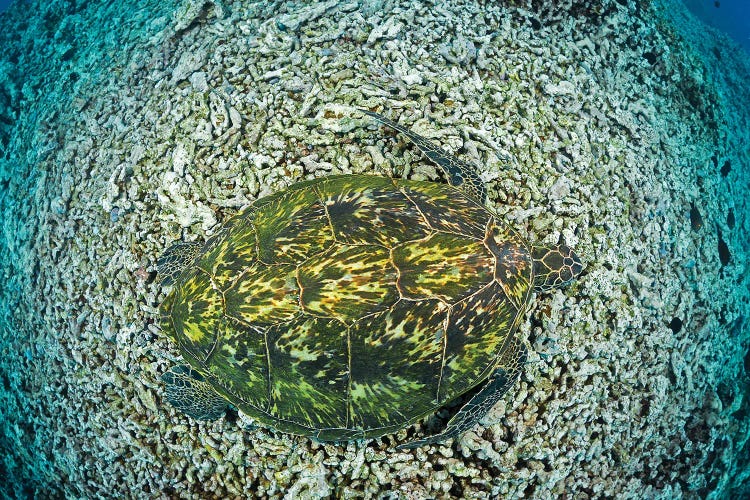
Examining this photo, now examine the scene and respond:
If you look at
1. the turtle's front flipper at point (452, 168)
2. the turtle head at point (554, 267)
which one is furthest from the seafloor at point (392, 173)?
the turtle head at point (554, 267)

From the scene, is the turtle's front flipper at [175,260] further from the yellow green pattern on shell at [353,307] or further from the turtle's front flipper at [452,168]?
the turtle's front flipper at [452,168]

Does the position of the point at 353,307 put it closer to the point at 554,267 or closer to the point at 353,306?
the point at 353,306

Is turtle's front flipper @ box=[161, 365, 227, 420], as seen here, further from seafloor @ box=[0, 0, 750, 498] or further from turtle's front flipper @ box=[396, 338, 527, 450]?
turtle's front flipper @ box=[396, 338, 527, 450]

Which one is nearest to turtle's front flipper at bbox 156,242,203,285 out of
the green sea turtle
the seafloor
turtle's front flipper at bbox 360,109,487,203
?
the seafloor

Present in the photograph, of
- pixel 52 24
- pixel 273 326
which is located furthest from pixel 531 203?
pixel 52 24

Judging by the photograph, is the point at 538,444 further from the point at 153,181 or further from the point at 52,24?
the point at 52,24

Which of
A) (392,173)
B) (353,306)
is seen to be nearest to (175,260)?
(353,306)
